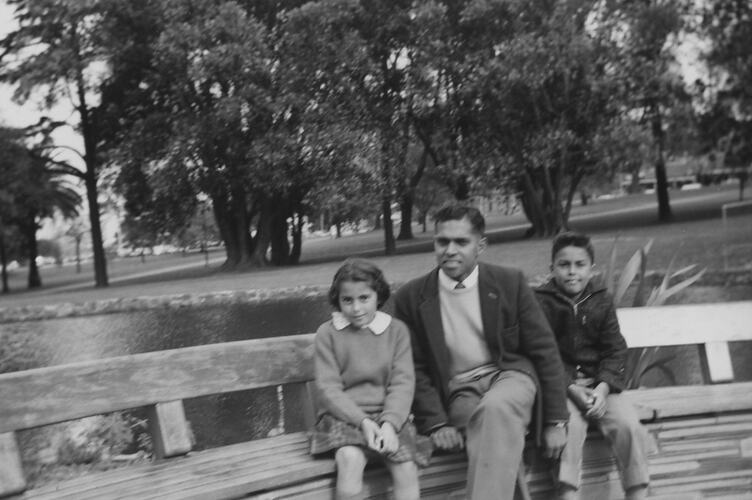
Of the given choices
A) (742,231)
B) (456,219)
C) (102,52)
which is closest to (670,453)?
(456,219)

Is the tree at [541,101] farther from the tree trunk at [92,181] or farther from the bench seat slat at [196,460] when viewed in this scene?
the bench seat slat at [196,460]

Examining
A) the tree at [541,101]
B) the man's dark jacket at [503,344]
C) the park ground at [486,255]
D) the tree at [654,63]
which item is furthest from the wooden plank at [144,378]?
the tree at [654,63]

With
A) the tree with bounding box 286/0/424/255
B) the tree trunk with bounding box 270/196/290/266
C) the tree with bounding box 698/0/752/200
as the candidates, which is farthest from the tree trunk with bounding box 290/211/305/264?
the tree with bounding box 698/0/752/200

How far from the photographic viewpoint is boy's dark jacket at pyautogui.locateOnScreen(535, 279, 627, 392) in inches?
96.7

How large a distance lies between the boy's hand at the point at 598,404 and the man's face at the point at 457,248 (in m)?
0.47

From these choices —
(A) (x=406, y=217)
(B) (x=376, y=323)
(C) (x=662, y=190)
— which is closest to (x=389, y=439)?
(B) (x=376, y=323)

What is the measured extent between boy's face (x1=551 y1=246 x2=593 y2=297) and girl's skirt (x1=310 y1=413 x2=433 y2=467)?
63 cm

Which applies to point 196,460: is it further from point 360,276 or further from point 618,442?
point 618,442

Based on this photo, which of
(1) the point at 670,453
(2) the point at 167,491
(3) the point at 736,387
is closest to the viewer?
(2) the point at 167,491

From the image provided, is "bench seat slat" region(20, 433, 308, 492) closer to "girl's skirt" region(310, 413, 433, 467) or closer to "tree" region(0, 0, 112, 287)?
"girl's skirt" region(310, 413, 433, 467)

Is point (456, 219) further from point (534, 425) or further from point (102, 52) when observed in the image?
point (102, 52)

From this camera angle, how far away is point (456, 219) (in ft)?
7.73

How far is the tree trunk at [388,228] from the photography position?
12.6 meters

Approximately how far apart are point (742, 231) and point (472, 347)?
44.3 feet
